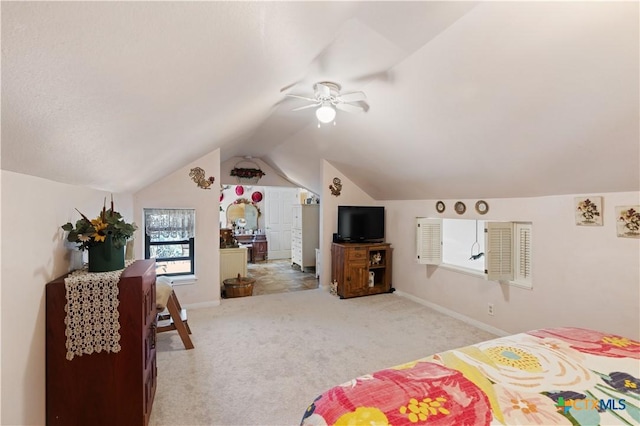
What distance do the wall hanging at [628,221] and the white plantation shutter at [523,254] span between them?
0.74 metres

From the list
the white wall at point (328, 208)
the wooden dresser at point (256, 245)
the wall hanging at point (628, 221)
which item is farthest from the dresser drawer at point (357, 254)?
the wooden dresser at point (256, 245)

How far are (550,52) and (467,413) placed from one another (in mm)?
2089

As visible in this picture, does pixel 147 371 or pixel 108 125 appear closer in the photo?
pixel 108 125

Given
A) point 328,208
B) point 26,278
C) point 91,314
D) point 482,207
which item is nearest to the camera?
point 26,278

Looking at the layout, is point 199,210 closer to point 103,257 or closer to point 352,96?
point 103,257

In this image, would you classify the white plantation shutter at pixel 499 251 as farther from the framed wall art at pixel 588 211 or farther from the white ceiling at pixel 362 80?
the framed wall art at pixel 588 211

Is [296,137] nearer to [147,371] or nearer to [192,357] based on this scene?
[192,357]

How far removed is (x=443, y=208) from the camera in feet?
13.6

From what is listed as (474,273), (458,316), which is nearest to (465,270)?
(474,273)

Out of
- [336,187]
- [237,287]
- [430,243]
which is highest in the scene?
[336,187]

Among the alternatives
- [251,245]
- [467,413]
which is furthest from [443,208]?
[251,245]

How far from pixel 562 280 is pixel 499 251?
23.3 inches

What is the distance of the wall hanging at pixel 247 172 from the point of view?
20.0ft

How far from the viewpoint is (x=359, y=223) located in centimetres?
504
